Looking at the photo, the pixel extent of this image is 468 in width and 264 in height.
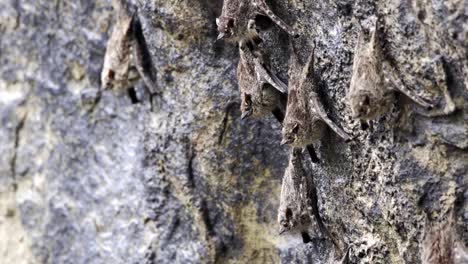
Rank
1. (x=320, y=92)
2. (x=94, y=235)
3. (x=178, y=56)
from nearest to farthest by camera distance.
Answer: (x=320, y=92) < (x=178, y=56) < (x=94, y=235)

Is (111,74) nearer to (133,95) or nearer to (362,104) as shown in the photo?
(133,95)

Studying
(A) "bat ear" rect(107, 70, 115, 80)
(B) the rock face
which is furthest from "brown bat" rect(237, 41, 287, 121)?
(A) "bat ear" rect(107, 70, 115, 80)

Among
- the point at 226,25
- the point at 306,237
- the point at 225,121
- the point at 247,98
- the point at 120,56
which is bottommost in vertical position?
the point at 306,237

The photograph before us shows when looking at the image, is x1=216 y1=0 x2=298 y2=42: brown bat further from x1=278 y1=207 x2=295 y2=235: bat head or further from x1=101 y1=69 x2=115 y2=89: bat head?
x1=101 y1=69 x2=115 y2=89: bat head

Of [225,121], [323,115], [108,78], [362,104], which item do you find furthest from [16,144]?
[362,104]

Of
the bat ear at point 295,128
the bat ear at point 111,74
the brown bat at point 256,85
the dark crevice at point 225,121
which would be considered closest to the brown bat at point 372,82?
the bat ear at point 295,128

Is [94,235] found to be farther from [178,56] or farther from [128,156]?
[178,56]

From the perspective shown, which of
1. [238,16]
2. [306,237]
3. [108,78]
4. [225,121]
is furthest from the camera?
[108,78]

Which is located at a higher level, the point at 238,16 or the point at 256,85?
the point at 238,16

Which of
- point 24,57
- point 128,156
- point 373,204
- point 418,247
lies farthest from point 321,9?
point 24,57
